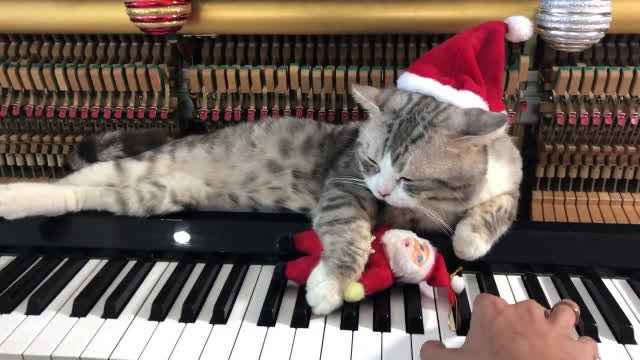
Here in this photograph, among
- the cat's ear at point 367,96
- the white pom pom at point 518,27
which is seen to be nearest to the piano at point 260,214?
the white pom pom at point 518,27

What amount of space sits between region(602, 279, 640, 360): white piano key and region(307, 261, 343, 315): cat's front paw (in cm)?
75

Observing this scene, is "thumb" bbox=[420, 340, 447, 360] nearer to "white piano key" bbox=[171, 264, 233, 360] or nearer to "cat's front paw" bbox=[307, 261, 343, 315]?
"cat's front paw" bbox=[307, 261, 343, 315]

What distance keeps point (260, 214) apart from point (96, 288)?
0.54 m

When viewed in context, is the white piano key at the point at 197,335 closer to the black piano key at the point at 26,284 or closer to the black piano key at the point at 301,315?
the black piano key at the point at 301,315

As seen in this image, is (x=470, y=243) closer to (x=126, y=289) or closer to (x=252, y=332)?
(x=252, y=332)

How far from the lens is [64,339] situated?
1418 millimetres

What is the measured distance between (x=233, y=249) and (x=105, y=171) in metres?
0.67

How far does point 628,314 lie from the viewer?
146 cm

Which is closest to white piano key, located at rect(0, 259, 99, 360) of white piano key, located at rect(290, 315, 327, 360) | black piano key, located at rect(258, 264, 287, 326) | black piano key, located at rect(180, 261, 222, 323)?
black piano key, located at rect(180, 261, 222, 323)

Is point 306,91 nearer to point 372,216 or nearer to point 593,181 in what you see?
point 372,216

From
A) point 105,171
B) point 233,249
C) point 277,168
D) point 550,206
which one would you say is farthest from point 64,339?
point 550,206

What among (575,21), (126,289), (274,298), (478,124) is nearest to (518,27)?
(575,21)

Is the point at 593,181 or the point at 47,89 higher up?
the point at 47,89

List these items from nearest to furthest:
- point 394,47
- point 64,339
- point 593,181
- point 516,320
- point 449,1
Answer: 1. point 516,320
2. point 64,339
3. point 449,1
4. point 394,47
5. point 593,181
